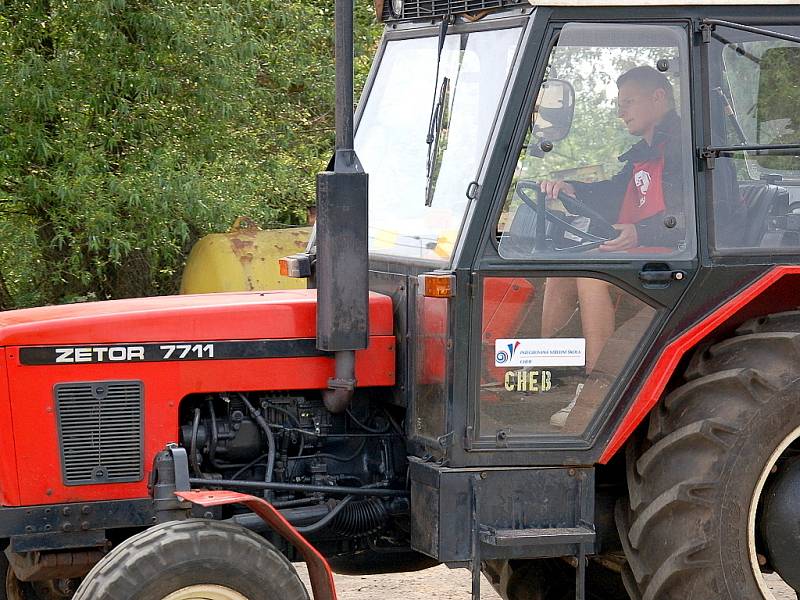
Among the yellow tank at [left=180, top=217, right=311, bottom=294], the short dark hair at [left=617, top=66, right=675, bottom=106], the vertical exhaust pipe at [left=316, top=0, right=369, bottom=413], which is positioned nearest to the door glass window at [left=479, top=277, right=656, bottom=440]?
the vertical exhaust pipe at [left=316, top=0, right=369, bottom=413]

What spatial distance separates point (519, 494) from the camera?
14.8 feet

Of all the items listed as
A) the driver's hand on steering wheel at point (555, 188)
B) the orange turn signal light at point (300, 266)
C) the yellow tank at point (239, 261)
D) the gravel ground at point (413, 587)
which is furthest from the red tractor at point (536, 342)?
the yellow tank at point (239, 261)

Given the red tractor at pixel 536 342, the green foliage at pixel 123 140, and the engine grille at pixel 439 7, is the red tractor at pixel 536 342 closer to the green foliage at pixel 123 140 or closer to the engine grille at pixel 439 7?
the engine grille at pixel 439 7

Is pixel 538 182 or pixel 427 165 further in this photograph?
pixel 427 165

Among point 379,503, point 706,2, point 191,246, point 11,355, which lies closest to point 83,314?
point 11,355

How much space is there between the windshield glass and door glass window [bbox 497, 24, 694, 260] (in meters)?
0.21

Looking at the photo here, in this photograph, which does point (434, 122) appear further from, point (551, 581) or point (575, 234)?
point (551, 581)

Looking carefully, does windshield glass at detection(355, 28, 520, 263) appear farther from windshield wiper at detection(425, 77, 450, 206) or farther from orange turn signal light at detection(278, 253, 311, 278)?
orange turn signal light at detection(278, 253, 311, 278)

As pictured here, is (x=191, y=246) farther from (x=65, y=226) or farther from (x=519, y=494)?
(x=519, y=494)

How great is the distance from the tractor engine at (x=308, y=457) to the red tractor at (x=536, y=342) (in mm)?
33

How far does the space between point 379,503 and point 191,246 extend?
459cm

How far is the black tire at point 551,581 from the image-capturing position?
206 inches

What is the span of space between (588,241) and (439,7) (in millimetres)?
1071

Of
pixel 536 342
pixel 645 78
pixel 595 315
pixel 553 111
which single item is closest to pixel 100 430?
pixel 536 342
